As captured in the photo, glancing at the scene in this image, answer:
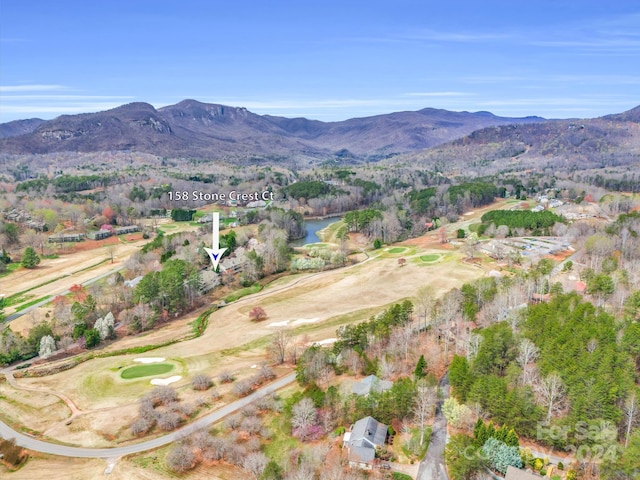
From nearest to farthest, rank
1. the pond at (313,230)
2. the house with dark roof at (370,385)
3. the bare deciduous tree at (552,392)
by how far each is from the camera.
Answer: the bare deciduous tree at (552,392) < the house with dark roof at (370,385) < the pond at (313,230)

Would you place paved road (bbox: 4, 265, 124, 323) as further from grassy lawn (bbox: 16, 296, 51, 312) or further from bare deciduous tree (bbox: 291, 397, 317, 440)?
bare deciduous tree (bbox: 291, 397, 317, 440)

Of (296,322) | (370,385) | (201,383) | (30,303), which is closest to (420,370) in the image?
(370,385)

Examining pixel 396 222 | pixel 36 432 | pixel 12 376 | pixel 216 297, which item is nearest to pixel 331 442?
pixel 36 432

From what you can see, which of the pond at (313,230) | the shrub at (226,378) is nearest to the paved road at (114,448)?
the shrub at (226,378)

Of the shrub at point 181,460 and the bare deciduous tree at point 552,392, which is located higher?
the bare deciduous tree at point 552,392

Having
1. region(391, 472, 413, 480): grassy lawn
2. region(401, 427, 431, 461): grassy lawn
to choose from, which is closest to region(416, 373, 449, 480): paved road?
region(401, 427, 431, 461): grassy lawn

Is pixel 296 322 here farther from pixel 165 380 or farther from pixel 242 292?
pixel 165 380

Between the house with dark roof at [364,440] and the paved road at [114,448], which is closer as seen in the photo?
the house with dark roof at [364,440]

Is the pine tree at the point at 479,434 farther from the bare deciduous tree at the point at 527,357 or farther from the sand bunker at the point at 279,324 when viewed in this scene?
the sand bunker at the point at 279,324

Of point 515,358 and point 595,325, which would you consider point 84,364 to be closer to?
point 515,358
